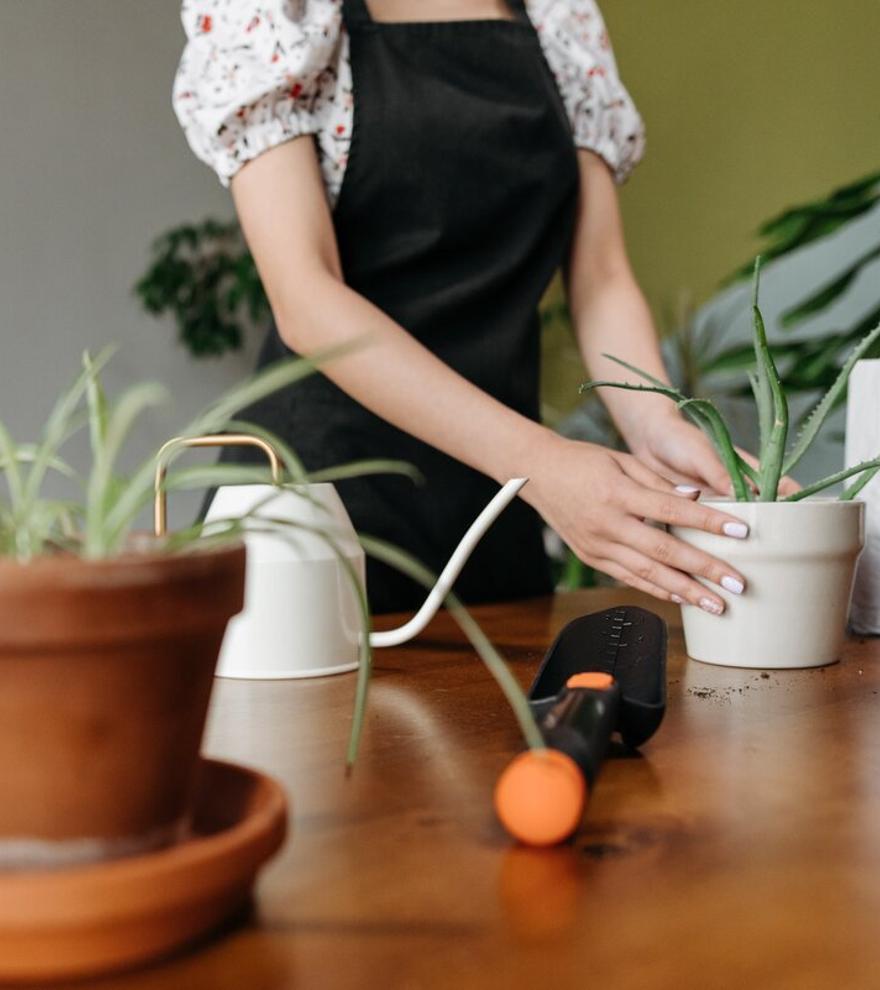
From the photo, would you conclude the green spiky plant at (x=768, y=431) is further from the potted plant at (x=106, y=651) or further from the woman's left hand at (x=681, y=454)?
the potted plant at (x=106, y=651)

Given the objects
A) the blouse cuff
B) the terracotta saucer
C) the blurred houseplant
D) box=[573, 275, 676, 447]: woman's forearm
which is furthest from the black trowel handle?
the blurred houseplant

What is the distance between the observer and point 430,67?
1.34 meters

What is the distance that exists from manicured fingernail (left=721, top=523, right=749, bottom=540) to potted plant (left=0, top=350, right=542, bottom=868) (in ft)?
1.39

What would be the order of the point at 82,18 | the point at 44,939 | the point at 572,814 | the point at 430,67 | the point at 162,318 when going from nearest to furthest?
the point at 44,939
the point at 572,814
the point at 430,67
the point at 82,18
the point at 162,318

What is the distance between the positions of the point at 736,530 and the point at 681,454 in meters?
0.41

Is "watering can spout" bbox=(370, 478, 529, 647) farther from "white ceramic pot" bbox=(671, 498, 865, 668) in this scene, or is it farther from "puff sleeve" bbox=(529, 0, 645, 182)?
"puff sleeve" bbox=(529, 0, 645, 182)

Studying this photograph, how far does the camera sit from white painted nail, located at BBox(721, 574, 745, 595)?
2.42 ft

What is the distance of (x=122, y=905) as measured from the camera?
28cm

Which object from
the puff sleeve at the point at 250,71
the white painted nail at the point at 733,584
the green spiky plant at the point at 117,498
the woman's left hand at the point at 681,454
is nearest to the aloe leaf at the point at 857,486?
the white painted nail at the point at 733,584

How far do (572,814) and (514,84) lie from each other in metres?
1.17

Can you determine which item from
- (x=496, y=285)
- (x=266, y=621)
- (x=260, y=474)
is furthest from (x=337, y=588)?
(x=496, y=285)

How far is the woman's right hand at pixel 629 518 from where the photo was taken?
748 mm

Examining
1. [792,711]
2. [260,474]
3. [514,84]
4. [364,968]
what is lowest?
[792,711]

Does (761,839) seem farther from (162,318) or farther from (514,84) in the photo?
(162,318)
